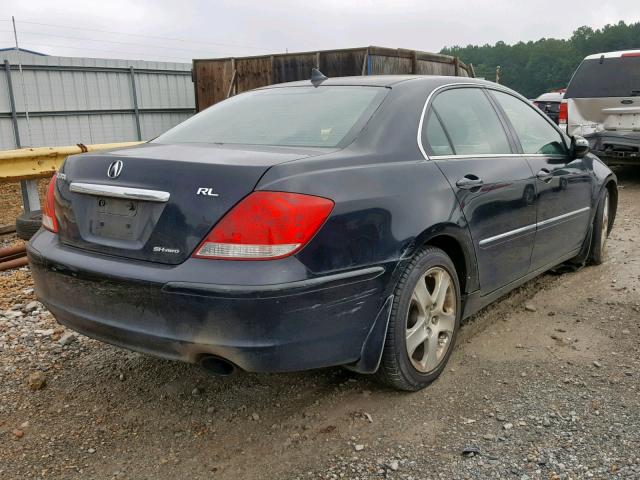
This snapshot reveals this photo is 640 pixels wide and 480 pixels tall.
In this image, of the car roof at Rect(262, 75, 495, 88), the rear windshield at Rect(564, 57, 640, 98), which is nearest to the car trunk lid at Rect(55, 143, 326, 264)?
the car roof at Rect(262, 75, 495, 88)

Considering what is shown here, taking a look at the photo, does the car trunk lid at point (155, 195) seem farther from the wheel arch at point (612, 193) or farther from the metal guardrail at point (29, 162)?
the wheel arch at point (612, 193)

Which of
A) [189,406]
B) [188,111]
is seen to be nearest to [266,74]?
[188,111]

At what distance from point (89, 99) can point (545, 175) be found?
502 inches

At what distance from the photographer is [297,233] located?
2324 millimetres

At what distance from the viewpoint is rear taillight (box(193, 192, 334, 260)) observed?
229 centimetres

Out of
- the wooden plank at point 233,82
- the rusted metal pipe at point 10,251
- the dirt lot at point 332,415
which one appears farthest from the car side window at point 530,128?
the wooden plank at point 233,82

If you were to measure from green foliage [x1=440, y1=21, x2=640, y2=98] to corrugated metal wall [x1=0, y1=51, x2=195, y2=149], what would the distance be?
2641 inches

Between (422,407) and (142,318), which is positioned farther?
(422,407)

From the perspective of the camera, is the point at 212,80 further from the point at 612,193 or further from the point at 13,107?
the point at 612,193

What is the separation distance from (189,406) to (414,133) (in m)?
1.74

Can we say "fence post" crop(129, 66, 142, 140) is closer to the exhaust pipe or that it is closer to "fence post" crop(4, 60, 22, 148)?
"fence post" crop(4, 60, 22, 148)

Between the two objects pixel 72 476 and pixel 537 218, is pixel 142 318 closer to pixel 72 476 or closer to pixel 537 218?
pixel 72 476

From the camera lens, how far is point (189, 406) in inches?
117

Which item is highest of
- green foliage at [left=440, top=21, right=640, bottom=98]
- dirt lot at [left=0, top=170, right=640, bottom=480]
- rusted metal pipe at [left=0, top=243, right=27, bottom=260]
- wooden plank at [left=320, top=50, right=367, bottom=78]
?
green foliage at [left=440, top=21, right=640, bottom=98]
